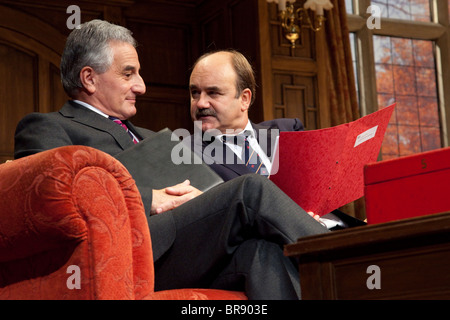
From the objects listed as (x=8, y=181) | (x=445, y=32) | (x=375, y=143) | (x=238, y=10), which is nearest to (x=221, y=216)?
(x=8, y=181)

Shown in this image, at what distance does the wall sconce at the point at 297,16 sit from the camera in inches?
212

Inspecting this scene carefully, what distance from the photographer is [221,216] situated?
1.64 metres

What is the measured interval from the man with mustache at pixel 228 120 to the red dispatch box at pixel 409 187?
0.98m

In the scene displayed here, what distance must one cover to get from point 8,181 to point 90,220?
0.20 metres

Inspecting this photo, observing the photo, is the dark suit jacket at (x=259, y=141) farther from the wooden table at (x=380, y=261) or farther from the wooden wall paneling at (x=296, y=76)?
the wooden wall paneling at (x=296, y=76)

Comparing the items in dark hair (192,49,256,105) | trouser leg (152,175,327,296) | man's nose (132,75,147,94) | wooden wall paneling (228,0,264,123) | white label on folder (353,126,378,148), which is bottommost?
trouser leg (152,175,327,296)

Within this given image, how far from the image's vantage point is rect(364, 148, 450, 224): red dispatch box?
1.41 m

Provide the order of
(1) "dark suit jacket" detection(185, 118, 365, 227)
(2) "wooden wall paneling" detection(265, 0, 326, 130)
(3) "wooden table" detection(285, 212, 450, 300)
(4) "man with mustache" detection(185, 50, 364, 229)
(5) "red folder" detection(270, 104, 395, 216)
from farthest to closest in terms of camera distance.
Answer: (2) "wooden wall paneling" detection(265, 0, 326, 130) → (4) "man with mustache" detection(185, 50, 364, 229) → (1) "dark suit jacket" detection(185, 118, 365, 227) → (5) "red folder" detection(270, 104, 395, 216) → (3) "wooden table" detection(285, 212, 450, 300)

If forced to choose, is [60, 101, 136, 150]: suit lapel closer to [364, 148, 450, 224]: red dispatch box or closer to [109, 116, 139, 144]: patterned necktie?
[109, 116, 139, 144]: patterned necktie

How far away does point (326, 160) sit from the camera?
1.90 meters

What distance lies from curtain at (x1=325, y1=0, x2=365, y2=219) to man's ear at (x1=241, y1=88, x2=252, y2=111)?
9.91ft

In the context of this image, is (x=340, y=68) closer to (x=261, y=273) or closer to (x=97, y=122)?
(x=97, y=122)

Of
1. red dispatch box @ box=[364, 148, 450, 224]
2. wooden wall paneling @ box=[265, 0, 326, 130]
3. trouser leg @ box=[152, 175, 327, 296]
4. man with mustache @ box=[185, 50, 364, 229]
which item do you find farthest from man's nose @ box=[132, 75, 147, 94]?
wooden wall paneling @ box=[265, 0, 326, 130]

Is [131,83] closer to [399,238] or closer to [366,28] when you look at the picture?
[399,238]
